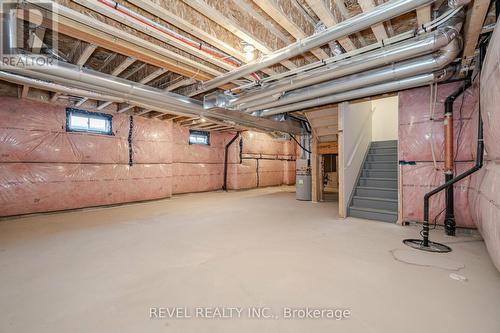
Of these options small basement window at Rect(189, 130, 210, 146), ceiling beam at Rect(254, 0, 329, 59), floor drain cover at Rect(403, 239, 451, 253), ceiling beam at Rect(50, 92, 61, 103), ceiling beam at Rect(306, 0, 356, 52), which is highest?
ceiling beam at Rect(254, 0, 329, 59)

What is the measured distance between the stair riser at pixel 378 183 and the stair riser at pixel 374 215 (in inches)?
31.4

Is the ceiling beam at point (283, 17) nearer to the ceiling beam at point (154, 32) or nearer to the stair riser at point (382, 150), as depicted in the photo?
the ceiling beam at point (154, 32)

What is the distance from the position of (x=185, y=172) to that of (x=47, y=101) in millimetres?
3875

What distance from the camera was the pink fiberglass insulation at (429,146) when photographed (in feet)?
10.7

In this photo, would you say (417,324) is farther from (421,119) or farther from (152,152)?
(152,152)

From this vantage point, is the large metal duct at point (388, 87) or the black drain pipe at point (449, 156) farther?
the black drain pipe at point (449, 156)

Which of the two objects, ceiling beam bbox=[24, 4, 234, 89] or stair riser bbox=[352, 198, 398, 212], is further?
stair riser bbox=[352, 198, 398, 212]

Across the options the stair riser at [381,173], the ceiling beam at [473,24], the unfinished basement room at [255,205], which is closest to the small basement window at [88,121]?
the unfinished basement room at [255,205]

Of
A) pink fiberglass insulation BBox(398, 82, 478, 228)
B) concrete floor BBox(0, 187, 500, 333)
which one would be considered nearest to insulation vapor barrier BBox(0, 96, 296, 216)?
concrete floor BBox(0, 187, 500, 333)

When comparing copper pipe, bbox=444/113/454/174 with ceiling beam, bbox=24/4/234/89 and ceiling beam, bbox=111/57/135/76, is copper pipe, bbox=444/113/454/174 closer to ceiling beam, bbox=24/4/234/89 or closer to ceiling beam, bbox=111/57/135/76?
ceiling beam, bbox=24/4/234/89

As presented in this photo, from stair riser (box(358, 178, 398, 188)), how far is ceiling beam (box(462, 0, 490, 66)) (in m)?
2.36

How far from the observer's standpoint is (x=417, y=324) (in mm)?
1398

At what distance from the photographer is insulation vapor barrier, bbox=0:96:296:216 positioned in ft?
13.8

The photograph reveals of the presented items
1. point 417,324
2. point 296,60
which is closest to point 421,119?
point 296,60
